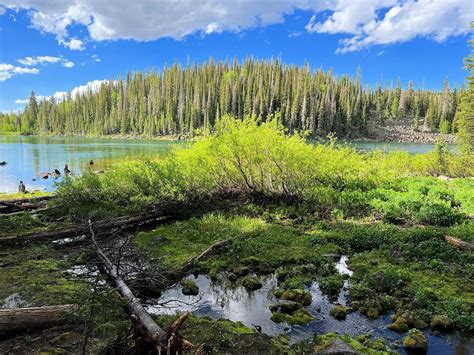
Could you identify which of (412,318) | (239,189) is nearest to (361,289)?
(412,318)

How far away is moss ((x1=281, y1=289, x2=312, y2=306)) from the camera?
8594mm

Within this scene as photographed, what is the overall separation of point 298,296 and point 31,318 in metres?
5.47

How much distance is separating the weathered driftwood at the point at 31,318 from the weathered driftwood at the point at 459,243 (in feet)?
35.5

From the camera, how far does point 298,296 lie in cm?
873

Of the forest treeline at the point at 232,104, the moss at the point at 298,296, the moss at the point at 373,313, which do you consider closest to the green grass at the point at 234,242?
the moss at the point at 298,296

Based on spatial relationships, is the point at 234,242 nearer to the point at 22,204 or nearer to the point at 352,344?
the point at 352,344

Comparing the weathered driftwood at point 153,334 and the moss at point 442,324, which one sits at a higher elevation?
the weathered driftwood at point 153,334

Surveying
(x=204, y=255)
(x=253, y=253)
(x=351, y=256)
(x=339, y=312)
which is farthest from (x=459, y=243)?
(x=204, y=255)

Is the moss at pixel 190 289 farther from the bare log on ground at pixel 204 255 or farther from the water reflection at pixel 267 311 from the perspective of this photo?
the bare log on ground at pixel 204 255

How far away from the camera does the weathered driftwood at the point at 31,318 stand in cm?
615

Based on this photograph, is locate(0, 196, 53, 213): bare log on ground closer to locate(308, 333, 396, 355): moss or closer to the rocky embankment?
locate(308, 333, 396, 355): moss

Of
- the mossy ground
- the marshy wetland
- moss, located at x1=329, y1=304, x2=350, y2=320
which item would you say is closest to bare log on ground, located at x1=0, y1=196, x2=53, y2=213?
the marshy wetland

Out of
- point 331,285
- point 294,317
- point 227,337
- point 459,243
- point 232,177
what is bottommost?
point 294,317

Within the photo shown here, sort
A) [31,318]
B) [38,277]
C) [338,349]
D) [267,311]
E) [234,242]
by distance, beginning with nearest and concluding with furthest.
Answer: [338,349] → [31,318] → [267,311] → [38,277] → [234,242]
